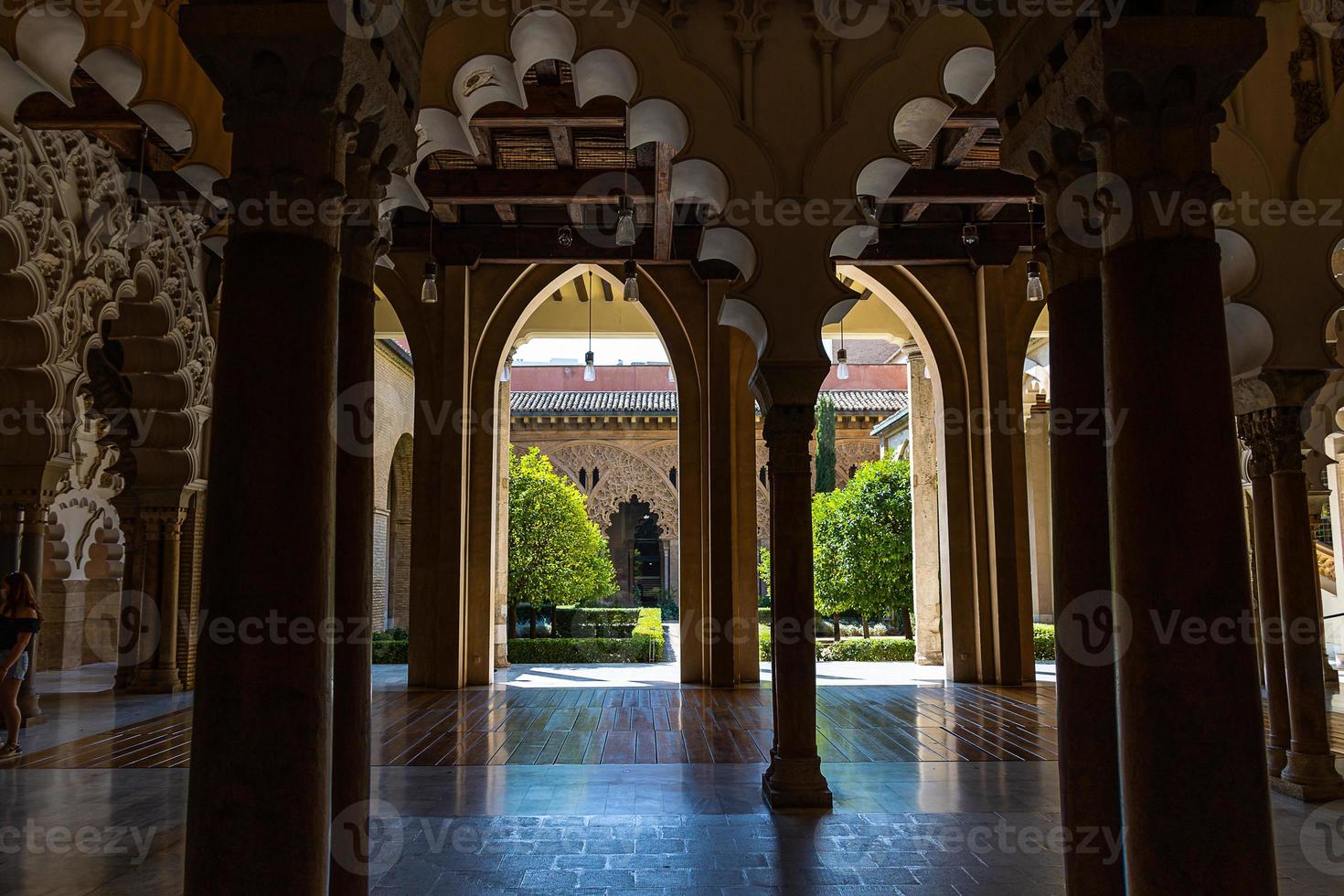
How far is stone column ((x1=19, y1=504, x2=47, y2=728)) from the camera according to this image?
928cm

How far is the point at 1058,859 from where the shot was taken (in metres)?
4.73

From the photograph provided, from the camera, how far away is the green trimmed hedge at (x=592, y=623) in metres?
19.6

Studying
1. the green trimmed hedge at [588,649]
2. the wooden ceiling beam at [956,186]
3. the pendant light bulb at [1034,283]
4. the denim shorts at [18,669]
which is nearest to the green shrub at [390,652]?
the green trimmed hedge at [588,649]

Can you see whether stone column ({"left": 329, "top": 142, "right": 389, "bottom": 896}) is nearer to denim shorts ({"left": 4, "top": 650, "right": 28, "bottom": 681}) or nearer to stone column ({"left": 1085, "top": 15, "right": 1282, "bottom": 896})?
stone column ({"left": 1085, "top": 15, "right": 1282, "bottom": 896})

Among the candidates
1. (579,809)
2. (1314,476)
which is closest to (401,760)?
(579,809)

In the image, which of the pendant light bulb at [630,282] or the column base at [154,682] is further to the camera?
the column base at [154,682]

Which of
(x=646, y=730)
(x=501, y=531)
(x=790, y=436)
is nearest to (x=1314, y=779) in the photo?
(x=790, y=436)

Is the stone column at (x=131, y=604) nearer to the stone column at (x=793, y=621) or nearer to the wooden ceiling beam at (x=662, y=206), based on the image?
the wooden ceiling beam at (x=662, y=206)

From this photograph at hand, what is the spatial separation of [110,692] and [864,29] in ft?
36.9

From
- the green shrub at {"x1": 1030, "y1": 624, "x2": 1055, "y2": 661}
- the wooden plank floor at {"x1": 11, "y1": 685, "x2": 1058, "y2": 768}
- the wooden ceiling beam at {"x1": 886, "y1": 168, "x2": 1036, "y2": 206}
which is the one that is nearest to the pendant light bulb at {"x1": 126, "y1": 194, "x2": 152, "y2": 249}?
the wooden plank floor at {"x1": 11, "y1": 685, "x2": 1058, "y2": 768}

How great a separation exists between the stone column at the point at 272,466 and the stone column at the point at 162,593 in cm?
993

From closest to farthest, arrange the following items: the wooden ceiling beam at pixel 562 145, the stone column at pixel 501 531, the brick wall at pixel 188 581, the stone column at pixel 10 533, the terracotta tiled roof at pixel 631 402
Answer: the wooden ceiling beam at pixel 562 145
the stone column at pixel 10 533
the brick wall at pixel 188 581
the stone column at pixel 501 531
the terracotta tiled roof at pixel 631 402

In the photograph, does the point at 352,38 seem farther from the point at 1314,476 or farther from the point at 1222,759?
the point at 1314,476

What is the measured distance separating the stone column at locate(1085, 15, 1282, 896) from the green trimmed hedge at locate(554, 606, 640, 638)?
16847 millimetres
